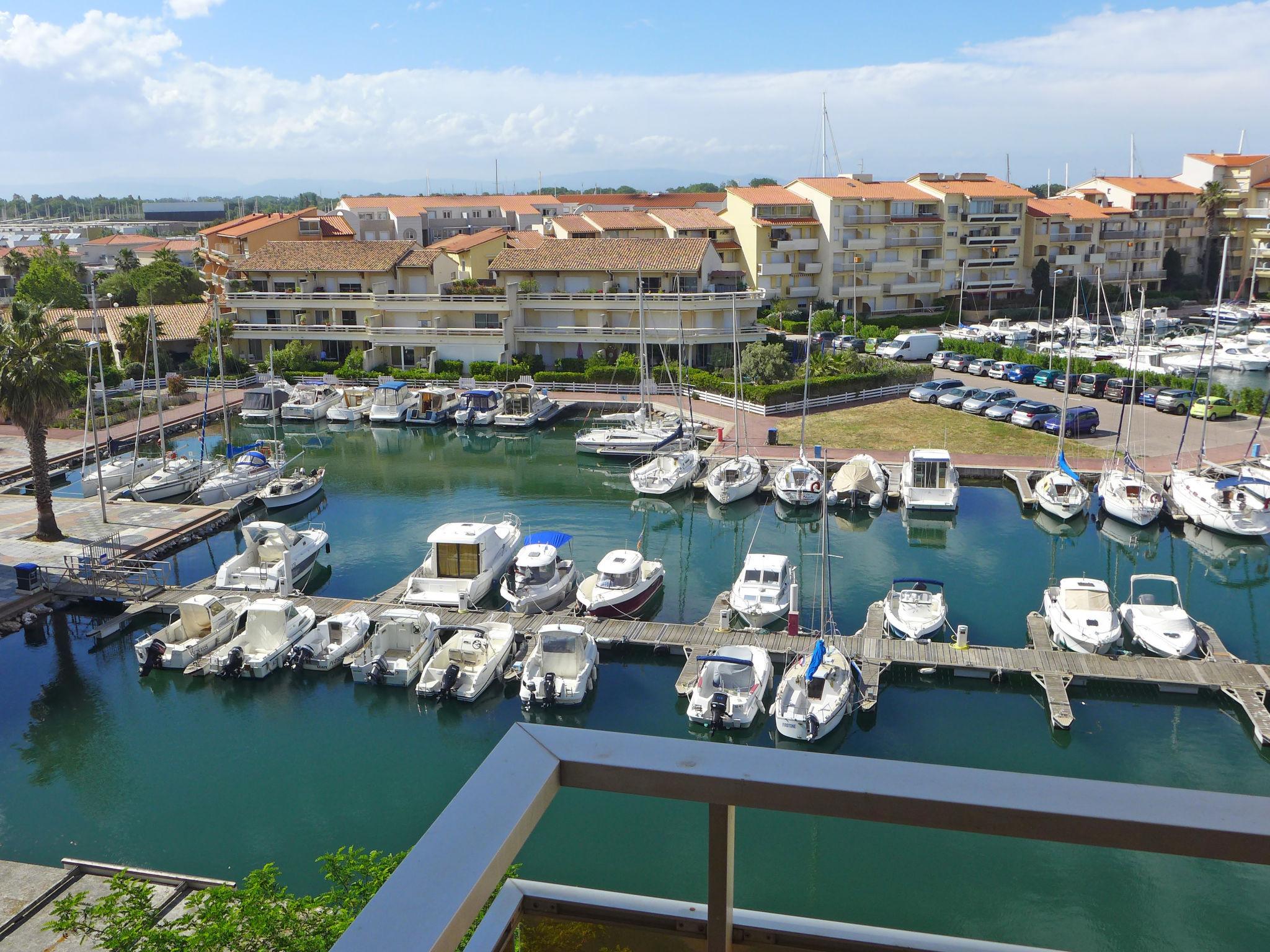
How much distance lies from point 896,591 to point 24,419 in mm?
29612

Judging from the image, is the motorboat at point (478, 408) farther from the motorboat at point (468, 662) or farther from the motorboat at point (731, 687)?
the motorboat at point (731, 687)

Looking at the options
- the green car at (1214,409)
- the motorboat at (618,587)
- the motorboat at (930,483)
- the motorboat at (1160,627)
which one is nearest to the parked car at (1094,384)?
the green car at (1214,409)

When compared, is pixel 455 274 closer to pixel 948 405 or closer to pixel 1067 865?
pixel 948 405

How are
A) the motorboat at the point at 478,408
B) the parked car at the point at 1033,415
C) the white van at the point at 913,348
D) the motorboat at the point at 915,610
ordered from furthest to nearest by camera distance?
the white van at the point at 913,348 → the motorboat at the point at 478,408 → the parked car at the point at 1033,415 → the motorboat at the point at 915,610

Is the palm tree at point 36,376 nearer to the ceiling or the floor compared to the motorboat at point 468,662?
nearer to the ceiling

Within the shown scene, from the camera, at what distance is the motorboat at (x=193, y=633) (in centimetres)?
2894

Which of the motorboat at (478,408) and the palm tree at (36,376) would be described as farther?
the motorboat at (478,408)

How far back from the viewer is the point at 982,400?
5775 centimetres

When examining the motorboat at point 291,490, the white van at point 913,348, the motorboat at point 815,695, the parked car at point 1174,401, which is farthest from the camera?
the white van at point 913,348

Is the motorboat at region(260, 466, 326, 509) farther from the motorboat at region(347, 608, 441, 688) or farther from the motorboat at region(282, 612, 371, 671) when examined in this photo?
the motorboat at region(347, 608, 441, 688)

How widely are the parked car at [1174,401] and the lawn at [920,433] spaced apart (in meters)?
8.36

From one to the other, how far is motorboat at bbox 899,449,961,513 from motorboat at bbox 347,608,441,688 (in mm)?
21300

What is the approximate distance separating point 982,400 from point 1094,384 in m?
7.42

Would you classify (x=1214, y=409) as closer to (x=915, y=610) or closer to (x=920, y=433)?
(x=920, y=433)
